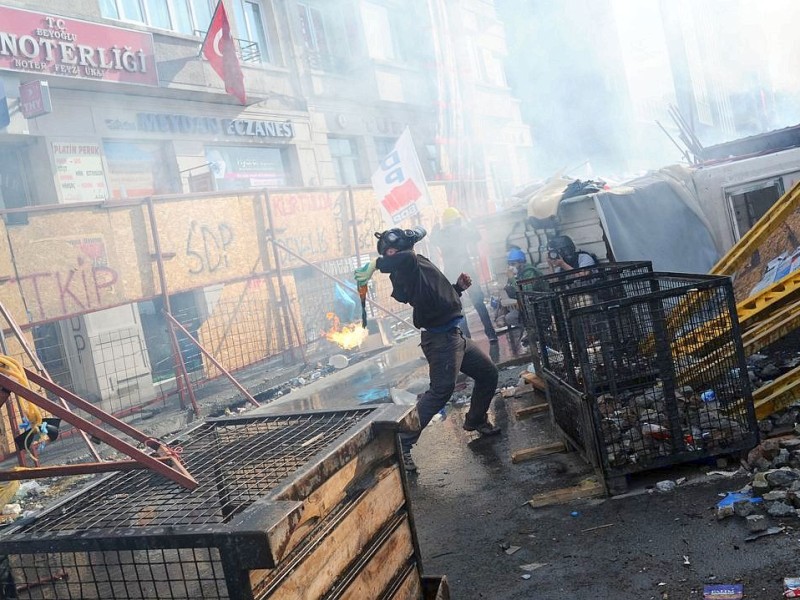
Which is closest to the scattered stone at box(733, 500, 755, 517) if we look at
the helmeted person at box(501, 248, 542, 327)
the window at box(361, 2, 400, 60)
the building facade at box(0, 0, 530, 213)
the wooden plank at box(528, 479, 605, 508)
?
the wooden plank at box(528, 479, 605, 508)

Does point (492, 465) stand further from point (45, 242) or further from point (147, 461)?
point (45, 242)

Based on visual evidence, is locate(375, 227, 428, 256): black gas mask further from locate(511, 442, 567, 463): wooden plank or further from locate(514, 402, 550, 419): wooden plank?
locate(514, 402, 550, 419): wooden plank

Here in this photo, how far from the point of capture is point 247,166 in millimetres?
15055

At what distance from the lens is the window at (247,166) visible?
46.6 ft

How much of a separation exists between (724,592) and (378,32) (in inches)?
764

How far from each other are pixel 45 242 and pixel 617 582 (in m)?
6.62

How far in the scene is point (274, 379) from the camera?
9.44 m

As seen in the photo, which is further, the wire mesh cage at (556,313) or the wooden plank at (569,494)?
the wire mesh cage at (556,313)

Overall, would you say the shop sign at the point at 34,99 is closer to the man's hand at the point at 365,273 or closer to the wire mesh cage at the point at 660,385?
the man's hand at the point at 365,273

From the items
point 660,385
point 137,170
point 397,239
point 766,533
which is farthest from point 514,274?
point 137,170

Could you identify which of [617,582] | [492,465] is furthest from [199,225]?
[617,582]

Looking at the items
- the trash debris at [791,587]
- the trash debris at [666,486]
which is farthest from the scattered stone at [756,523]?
the trash debris at [666,486]

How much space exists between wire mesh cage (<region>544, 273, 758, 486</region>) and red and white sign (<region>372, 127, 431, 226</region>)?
24.1 feet

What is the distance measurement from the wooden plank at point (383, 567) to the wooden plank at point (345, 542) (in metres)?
0.07
